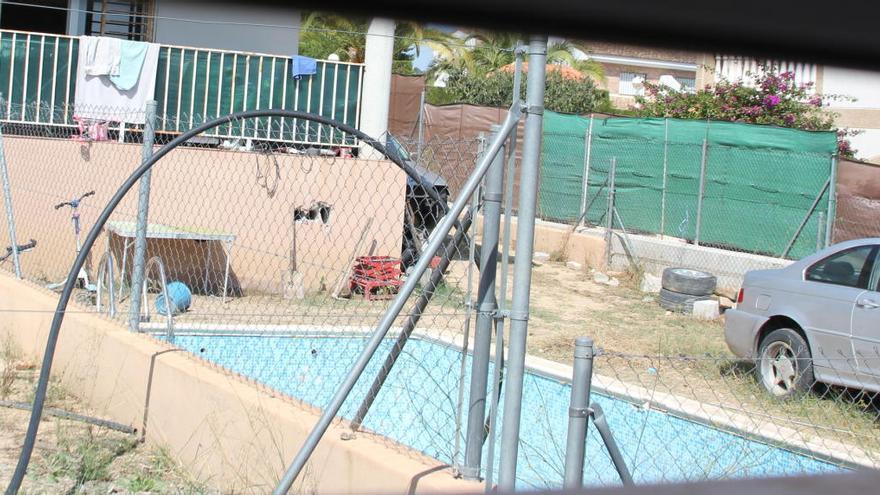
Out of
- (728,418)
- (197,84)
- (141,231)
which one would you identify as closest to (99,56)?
(197,84)

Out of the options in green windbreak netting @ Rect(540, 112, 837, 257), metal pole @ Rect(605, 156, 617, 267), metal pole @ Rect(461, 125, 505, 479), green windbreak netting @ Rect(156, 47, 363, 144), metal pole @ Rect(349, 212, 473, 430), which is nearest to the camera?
metal pole @ Rect(461, 125, 505, 479)

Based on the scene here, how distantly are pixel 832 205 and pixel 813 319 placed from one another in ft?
18.2

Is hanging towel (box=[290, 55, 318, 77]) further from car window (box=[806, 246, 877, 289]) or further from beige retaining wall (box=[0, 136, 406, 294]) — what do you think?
car window (box=[806, 246, 877, 289])

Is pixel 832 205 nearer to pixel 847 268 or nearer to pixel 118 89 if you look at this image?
pixel 847 268

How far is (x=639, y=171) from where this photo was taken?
15906 millimetres

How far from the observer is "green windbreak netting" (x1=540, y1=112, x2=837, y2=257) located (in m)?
13.4

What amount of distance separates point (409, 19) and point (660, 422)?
540 cm

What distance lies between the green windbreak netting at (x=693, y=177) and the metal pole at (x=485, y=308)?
396 inches

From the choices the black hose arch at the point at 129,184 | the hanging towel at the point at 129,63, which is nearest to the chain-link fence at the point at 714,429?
the black hose arch at the point at 129,184

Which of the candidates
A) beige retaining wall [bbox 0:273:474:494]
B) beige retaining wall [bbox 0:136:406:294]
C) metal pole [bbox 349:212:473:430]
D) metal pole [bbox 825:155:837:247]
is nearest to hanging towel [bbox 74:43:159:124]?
beige retaining wall [bbox 0:136:406:294]

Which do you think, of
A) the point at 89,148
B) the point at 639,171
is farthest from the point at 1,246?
the point at 639,171

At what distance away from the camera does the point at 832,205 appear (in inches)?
499

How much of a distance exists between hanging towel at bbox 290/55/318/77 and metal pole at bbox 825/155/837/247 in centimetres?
671

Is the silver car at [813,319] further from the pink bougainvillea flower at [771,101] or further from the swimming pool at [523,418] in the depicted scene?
the pink bougainvillea flower at [771,101]
